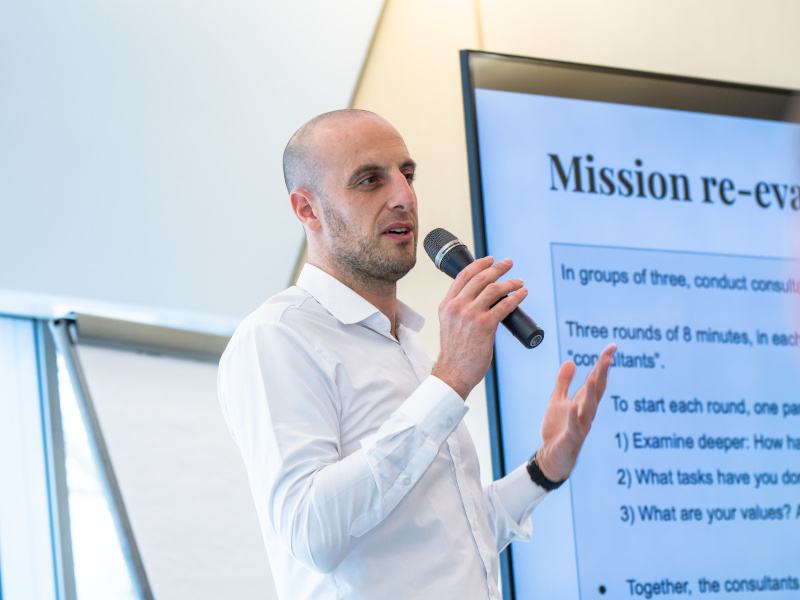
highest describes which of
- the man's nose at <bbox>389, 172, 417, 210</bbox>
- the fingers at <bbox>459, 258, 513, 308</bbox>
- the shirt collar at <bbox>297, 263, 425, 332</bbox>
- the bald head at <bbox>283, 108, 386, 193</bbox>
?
the bald head at <bbox>283, 108, 386, 193</bbox>

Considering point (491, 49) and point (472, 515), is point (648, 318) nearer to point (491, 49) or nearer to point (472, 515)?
point (491, 49)

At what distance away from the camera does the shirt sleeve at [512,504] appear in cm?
201

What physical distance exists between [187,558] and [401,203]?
1.65 metres

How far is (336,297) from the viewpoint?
1.88 metres

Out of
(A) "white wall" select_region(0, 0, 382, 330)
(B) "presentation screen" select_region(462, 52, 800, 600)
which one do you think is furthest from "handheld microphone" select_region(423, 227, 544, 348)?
(A) "white wall" select_region(0, 0, 382, 330)

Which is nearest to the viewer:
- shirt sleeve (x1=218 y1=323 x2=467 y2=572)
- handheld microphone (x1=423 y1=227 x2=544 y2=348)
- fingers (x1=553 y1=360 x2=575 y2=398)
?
shirt sleeve (x1=218 y1=323 x2=467 y2=572)

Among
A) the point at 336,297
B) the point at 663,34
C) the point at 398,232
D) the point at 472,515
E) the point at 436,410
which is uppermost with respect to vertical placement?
the point at 663,34

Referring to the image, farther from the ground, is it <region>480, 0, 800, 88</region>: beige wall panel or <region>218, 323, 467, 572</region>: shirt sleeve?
<region>480, 0, 800, 88</region>: beige wall panel

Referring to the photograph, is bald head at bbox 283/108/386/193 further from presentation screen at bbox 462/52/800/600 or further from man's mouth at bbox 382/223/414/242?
presentation screen at bbox 462/52/800/600

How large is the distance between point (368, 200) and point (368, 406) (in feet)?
1.26

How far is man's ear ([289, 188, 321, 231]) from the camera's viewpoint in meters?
1.99

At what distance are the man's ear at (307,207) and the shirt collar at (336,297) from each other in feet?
0.28

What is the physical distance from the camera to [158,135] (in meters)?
3.11

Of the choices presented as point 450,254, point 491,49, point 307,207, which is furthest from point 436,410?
point 491,49
